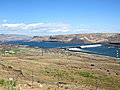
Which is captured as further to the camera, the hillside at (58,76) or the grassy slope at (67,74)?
the grassy slope at (67,74)

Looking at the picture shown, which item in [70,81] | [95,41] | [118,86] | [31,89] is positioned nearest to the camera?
A: [31,89]

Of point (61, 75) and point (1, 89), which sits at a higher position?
point (1, 89)

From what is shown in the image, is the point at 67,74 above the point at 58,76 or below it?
below

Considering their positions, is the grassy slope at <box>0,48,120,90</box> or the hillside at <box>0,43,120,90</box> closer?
the hillside at <box>0,43,120,90</box>

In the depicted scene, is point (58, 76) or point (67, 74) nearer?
point (58, 76)

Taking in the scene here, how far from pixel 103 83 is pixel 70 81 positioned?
523 cm

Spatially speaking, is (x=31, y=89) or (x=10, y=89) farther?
(x=31, y=89)

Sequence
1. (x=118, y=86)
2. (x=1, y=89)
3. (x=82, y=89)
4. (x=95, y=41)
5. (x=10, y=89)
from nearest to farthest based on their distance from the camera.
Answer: (x=10, y=89) < (x=1, y=89) < (x=82, y=89) < (x=118, y=86) < (x=95, y=41)

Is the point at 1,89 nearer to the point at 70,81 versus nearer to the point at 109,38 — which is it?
the point at 70,81

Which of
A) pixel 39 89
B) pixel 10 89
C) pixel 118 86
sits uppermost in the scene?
pixel 10 89

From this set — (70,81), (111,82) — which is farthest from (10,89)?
(111,82)

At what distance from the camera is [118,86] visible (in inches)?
985

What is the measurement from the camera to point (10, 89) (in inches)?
504

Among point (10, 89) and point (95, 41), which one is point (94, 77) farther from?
point (95, 41)
